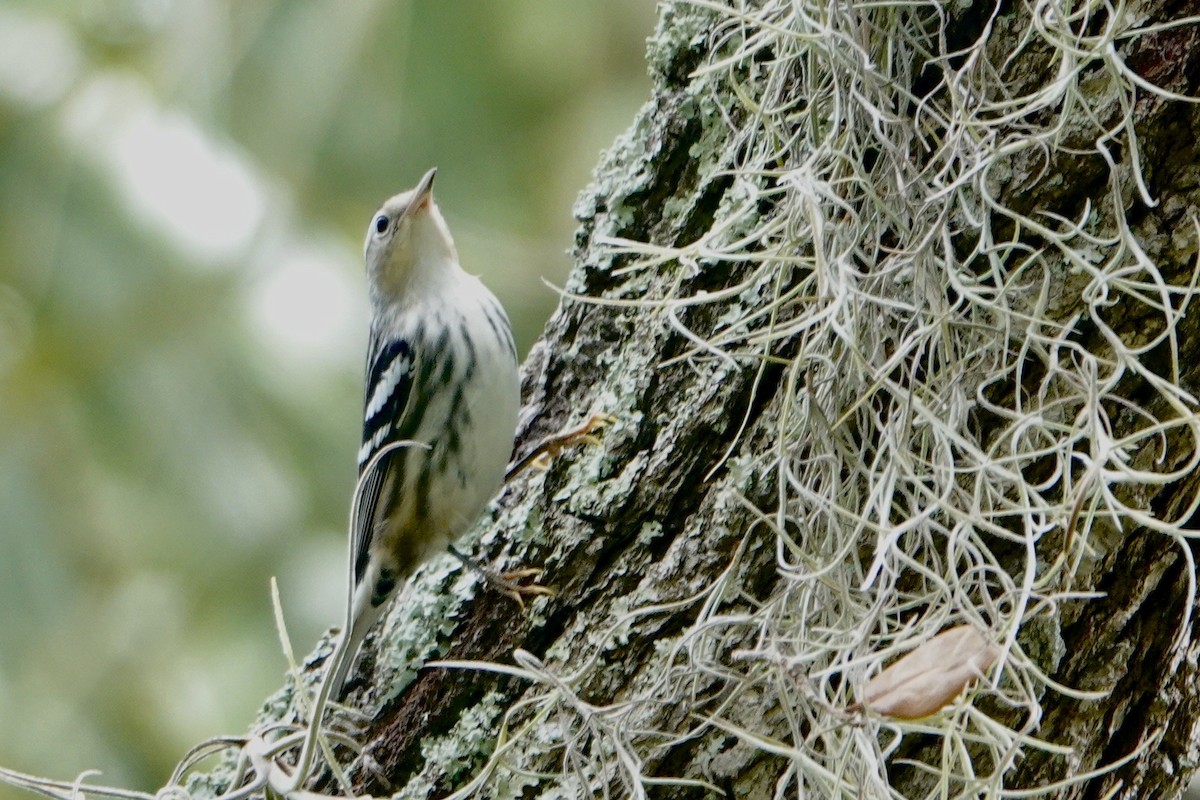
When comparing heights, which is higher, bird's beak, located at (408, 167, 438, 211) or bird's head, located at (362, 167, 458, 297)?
bird's beak, located at (408, 167, 438, 211)

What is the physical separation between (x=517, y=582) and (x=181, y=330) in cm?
339

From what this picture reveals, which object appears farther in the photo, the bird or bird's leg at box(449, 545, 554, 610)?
the bird

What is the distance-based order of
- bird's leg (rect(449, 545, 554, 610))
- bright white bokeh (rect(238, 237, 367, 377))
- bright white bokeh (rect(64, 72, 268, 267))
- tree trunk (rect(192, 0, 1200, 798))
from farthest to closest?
1. bright white bokeh (rect(238, 237, 367, 377))
2. bright white bokeh (rect(64, 72, 268, 267))
3. bird's leg (rect(449, 545, 554, 610))
4. tree trunk (rect(192, 0, 1200, 798))

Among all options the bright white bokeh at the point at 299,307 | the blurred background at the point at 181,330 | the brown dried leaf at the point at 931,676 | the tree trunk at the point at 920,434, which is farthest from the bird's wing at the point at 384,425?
the bright white bokeh at the point at 299,307

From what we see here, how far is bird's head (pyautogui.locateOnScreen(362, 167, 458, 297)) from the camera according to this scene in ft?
9.95

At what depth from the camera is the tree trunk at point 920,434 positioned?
1440 mm

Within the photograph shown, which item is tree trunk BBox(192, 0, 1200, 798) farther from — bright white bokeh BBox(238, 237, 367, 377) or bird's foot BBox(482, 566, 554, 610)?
bright white bokeh BBox(238, 237, 367, 377)

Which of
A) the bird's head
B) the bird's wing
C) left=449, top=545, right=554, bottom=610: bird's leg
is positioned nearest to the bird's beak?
the bird's head

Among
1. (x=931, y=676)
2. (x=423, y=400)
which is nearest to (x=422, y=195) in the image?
(x=423, y=400)

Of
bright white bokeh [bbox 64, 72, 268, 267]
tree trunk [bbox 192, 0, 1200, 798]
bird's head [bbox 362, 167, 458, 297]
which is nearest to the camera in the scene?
tree trunk [bbox 192, 0, 1200, 798]

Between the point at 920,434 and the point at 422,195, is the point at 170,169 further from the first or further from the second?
the point at 920,434

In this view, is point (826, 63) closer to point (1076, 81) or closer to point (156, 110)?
point (1076, 81)

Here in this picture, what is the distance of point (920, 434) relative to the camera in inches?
62.6

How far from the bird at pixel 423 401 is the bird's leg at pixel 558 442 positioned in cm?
8
